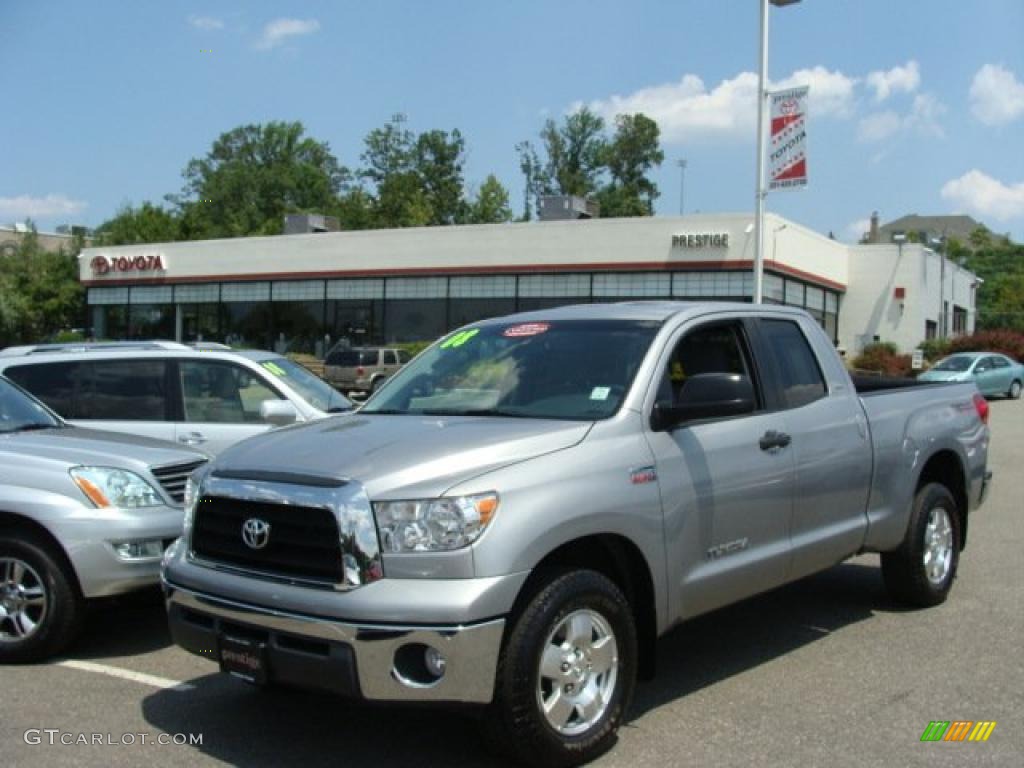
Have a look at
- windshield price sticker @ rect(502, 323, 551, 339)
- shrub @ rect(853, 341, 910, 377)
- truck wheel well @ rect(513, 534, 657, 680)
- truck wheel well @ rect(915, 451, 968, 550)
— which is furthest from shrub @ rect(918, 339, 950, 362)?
truck wheel well @ rect(513, 534, 657, 680)

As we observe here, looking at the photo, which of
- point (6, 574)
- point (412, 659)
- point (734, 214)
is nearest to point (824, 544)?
point (412, 659)

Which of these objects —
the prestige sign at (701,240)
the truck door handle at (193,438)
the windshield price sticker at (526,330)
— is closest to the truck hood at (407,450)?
the windshield price sticker at (526,330)

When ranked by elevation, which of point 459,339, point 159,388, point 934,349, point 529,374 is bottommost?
point 159,388

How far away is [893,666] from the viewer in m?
5.64

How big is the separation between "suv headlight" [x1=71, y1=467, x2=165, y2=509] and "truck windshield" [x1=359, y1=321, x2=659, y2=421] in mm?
1472

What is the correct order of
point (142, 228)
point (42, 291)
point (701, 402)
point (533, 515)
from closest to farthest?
point (533, 515) < point (701, 402) < point (42, 291) < point (142, 228)

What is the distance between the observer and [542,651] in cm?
398

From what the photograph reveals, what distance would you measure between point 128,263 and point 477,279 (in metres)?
19.3

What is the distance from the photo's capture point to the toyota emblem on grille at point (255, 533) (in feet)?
13.6

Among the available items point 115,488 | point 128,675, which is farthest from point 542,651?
point 115,488

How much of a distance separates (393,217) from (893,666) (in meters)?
83.6

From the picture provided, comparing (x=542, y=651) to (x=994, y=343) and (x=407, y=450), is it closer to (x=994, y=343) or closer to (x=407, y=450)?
(x=407, y=450)

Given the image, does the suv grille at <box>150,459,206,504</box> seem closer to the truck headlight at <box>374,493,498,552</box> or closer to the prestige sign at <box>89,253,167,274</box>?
the truck headlight at <box>374,493,498,552</box>

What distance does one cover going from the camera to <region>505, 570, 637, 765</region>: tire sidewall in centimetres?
390
